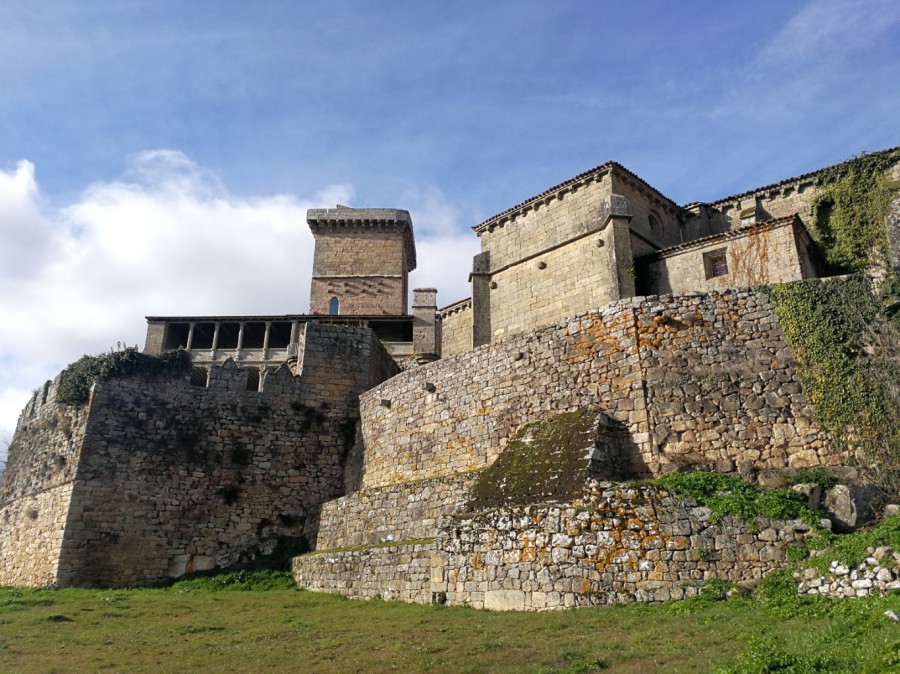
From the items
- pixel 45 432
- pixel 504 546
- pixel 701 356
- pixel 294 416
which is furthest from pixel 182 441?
pixel 701 356

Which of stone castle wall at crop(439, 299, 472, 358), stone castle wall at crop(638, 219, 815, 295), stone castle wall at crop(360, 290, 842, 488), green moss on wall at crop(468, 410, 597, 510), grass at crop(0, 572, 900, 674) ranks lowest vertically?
grass at crop(0, 572, 900, 674)

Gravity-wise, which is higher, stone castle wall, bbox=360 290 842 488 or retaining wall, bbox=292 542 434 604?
stone castle wall, bbox=360 290 842 488

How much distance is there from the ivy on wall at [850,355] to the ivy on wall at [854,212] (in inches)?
358

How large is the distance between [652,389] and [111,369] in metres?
15.8

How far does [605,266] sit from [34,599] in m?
19.9

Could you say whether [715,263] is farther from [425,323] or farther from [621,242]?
[425,323]

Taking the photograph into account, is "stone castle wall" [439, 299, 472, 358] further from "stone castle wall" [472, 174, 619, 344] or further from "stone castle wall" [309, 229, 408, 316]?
"stone castle wall" [309, 229, 408, 316]

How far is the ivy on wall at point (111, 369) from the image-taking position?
21.2 meters

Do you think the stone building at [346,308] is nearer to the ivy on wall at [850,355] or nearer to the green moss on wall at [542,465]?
the green moss on wall at [542,465]

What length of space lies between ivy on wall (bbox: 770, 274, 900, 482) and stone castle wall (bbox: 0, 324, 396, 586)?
13459 millimetres

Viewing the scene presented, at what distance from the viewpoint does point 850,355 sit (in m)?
13.9

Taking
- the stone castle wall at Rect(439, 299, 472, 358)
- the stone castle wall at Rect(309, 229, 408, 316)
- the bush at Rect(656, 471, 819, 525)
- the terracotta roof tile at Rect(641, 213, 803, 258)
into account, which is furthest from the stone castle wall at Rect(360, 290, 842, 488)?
the stone castle wall at Rect(309, 229, 408, 316)

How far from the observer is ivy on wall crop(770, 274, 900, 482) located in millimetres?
12891

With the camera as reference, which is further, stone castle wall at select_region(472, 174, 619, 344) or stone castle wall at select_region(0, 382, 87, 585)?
stone castle wall at select_region(472, 174, 619, 344)
